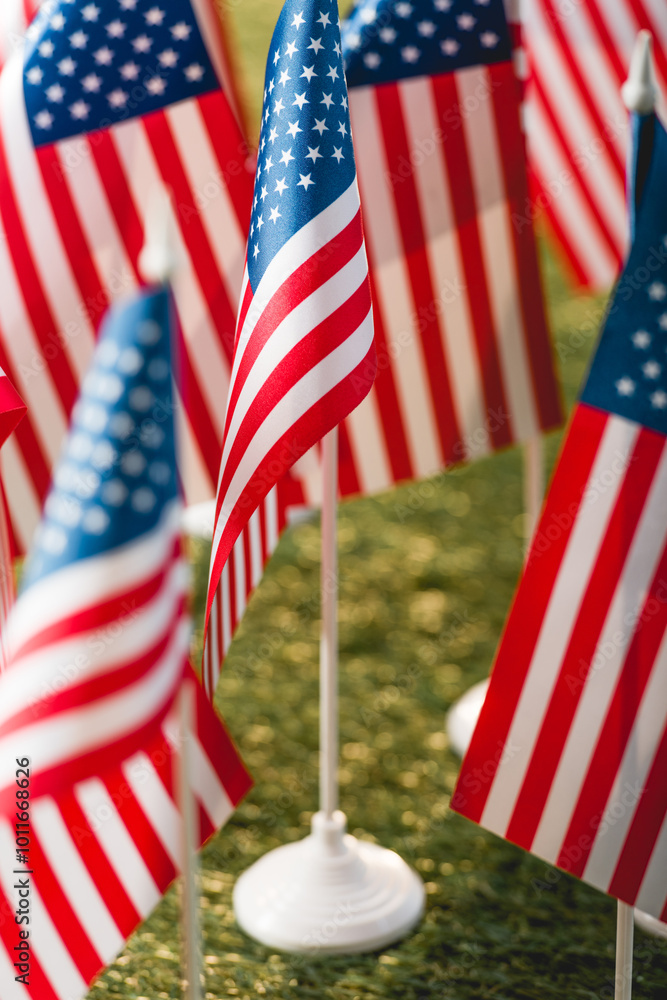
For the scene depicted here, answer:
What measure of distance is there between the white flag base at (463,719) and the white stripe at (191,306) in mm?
1296

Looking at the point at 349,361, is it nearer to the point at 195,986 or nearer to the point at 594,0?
the point at 195,986

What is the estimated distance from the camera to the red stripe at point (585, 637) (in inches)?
104

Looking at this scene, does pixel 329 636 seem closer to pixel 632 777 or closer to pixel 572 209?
pixel 632 777

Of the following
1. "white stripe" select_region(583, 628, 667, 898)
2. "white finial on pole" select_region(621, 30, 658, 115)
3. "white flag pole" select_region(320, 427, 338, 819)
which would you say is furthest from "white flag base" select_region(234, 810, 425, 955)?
"white finial on pole" select_region(621, 30, 658, 115)

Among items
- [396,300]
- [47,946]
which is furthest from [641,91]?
[47,946]

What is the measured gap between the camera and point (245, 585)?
9.86 ft

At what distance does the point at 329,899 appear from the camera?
343 cm

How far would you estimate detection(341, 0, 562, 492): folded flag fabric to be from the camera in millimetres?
3486

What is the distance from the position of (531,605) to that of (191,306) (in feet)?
4.50

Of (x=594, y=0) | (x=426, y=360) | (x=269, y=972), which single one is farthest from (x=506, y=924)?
(x=594, y=0)

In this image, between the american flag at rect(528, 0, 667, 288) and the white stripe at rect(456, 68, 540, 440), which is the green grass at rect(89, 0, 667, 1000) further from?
the american flag at rect(528, 0, 667, 288)

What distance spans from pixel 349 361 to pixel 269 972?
1552mm

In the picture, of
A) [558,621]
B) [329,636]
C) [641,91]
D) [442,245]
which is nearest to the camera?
[641,91]

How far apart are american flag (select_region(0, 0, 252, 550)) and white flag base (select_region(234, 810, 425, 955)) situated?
0.98 metres
